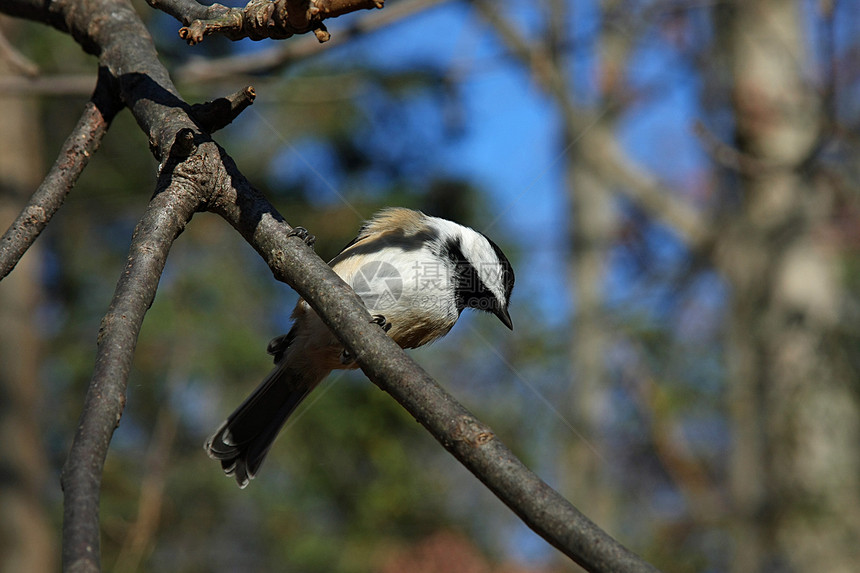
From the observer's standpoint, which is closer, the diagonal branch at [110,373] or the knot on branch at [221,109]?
the diagonal branch at [110,373]

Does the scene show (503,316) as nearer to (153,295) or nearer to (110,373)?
(153,295)

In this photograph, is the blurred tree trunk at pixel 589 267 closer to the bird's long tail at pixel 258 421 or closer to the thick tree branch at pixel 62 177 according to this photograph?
the bird's long tail at pixel 258 421

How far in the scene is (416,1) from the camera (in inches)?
123

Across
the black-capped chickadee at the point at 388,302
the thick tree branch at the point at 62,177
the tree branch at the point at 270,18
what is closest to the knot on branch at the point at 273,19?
the tree branch at the point at 270,18

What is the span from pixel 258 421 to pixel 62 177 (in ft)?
4.86

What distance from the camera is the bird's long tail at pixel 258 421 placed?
2.75 metres

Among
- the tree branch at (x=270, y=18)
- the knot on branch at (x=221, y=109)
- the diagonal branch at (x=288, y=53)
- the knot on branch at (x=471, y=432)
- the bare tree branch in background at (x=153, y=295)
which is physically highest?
the tree branch at (x=270, y=18)

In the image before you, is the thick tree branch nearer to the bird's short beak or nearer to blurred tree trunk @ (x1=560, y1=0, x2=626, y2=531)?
the bird's short beak

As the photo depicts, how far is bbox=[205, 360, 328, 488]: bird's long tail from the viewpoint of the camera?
275 centimetres

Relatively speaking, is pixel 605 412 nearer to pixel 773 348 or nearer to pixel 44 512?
pixel 773 348

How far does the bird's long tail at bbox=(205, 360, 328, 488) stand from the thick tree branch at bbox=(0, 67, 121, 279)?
129 cm

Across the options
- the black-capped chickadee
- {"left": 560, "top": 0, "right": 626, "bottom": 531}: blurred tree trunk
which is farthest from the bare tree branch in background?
{"left": 560, "top": 0, "right": 626, "bottom": 531}: blurred tree trunk

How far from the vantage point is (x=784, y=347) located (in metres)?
5.35

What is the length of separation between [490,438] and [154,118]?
923mm
